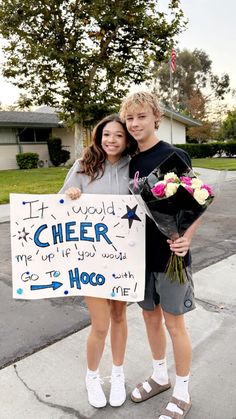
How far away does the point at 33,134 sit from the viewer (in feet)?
75.1

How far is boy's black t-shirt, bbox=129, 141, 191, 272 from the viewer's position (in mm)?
1869

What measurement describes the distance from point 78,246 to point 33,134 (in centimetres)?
2200

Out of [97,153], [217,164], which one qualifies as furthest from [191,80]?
[97,153]

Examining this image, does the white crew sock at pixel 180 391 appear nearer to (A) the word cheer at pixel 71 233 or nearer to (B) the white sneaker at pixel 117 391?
(B) the white sneaker at pixel 117 391

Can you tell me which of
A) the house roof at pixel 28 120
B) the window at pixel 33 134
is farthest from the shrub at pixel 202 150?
the window at pixel 33 134

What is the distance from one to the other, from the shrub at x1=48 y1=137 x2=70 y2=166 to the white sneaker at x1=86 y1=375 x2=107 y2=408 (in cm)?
2115

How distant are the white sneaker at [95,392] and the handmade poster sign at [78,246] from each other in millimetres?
566

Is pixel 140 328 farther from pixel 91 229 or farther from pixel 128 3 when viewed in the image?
pixel 128 3

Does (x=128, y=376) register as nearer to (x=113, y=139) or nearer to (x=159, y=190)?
(x=159, y=190)

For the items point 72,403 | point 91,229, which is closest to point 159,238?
point 91,229

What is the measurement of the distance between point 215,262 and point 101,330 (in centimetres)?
288

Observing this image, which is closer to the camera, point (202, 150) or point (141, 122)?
point (141, 122)

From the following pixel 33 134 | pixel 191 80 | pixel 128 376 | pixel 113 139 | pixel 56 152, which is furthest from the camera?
pixel 191 80

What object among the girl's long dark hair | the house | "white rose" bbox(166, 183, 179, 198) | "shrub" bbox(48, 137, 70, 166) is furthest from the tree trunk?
"white rose" bbox(166, 183, 179, 198)
